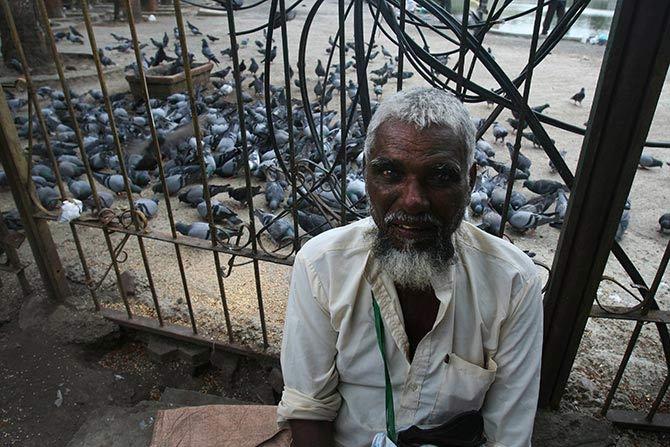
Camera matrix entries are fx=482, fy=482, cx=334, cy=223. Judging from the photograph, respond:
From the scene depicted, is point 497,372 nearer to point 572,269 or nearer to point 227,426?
point 572,269

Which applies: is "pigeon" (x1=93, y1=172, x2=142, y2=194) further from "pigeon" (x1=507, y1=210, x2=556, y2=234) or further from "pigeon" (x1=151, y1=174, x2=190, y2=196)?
"pigeon" (x1=507, y1=210, x2=556, y2=234)

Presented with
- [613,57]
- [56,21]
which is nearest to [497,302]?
[613,57]

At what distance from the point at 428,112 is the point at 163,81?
7973 mm

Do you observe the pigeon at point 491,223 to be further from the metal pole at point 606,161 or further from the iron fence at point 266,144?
the metal pole at point 606,161

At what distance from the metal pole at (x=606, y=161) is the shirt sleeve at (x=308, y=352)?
3.76 ft

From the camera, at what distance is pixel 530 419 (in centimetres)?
162

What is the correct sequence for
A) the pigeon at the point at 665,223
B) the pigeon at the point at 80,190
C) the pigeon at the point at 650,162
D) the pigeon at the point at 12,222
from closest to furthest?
the pigeon at the point at 12,222 → the pigeon at the point at 665,223 → the pigeon at the point at 80,190 → the pigeon at the point at 650,162

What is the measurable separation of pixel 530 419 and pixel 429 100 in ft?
3.62

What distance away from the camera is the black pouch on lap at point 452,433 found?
1602 millimetres

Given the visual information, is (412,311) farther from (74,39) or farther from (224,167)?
(74,39)

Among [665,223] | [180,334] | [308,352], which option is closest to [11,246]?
[180,334]

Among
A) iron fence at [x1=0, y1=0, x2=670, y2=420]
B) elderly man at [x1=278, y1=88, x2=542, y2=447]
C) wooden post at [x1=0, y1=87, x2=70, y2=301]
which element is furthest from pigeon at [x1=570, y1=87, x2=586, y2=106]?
wooden post at [x1=0, y1=87, x2=70, y2=301]

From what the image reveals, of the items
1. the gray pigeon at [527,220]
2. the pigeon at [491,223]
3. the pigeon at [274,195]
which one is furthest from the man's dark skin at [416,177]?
the pigeon at [274,195]

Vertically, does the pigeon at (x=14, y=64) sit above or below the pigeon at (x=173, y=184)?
above
